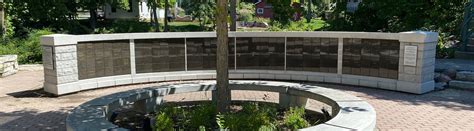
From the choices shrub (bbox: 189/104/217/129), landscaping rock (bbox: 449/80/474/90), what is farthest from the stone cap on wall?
shrub (bbox: 189/104/217/129)

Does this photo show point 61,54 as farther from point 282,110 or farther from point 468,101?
point 468,101

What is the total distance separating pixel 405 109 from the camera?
8.16m

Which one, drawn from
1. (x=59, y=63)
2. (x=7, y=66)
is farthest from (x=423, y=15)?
(x=7, y=66)

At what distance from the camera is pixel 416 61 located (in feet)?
31.7

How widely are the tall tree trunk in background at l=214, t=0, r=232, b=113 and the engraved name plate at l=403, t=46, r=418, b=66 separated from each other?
5.13 metres

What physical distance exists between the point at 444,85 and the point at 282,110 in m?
5.11

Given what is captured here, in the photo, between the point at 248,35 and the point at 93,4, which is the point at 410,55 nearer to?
the point at 248,35

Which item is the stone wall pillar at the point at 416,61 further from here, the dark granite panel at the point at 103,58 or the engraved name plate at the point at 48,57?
the engraved name plate at the point at 48,57

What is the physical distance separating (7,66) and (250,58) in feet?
25.1

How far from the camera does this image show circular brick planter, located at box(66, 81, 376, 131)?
5.43m

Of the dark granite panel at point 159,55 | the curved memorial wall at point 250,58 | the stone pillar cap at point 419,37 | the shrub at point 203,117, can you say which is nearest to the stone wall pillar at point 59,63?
the curved memorial wall at point 250,58

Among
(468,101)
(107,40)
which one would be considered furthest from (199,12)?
(468,101)

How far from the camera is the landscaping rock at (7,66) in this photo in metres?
12.8

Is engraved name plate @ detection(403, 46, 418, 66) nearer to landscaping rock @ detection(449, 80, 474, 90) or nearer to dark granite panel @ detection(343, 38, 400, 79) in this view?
dark granite panel @ detection(343, 38, 400, 79)
